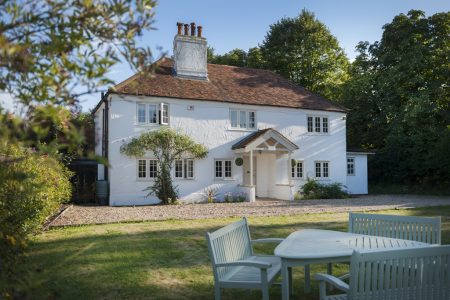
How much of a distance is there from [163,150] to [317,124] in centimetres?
1050

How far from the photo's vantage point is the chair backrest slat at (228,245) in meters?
4.86

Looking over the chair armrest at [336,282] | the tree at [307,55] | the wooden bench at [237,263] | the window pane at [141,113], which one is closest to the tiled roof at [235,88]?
the window pane at [141,113]

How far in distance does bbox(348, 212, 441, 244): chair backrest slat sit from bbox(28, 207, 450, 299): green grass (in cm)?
93

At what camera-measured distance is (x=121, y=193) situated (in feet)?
64.8

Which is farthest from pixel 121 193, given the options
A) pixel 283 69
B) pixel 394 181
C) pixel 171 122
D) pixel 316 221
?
pixel 283 69

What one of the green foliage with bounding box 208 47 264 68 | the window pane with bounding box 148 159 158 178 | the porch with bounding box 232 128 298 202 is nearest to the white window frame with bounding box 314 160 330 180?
the porch with bounding box 232 128 298 202

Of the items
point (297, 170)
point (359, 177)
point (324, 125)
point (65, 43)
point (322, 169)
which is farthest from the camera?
point (359, 177)

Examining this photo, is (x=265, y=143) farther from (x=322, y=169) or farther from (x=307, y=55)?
(x=307, y=55)

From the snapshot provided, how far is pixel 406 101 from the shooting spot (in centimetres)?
3044

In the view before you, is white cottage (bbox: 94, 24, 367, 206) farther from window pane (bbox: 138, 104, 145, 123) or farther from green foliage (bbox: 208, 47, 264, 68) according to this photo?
green foliage (bbox: 208, 47, 264, 68)

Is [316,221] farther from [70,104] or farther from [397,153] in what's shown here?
[397,153]

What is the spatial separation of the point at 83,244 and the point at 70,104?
7.09m

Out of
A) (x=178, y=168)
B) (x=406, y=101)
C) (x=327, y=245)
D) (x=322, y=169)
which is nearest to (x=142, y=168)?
(x=178, y=168)

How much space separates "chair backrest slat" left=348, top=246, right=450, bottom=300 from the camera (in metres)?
3.70
